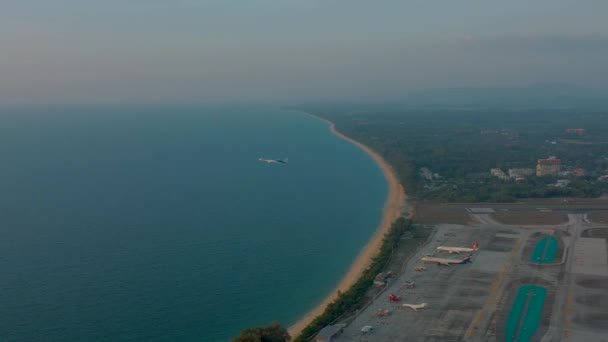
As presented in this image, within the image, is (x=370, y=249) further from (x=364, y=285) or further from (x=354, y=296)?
(x=354, y=296)

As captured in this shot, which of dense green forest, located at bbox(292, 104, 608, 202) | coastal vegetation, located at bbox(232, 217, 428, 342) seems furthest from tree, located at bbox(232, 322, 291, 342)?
dense green forest, located at bbox(292, 104, 608, 202)

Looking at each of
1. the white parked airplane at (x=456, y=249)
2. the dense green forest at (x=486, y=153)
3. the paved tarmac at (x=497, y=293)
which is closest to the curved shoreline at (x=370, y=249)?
the dense green forest at (x=486, y=153)

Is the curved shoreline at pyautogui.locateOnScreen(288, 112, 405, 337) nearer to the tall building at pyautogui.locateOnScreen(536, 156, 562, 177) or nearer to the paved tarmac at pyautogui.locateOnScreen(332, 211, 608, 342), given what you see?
the paved tarmac at pyautogui.locateOnScreen(332, 211, 608, 342)

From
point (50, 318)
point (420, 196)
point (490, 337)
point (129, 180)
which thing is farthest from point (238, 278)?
point (129, 180)

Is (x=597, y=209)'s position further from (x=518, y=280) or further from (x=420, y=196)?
(x=518, y=280)

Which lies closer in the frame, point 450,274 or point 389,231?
point 450,274

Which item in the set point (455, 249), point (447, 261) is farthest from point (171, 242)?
point (455, 249)
